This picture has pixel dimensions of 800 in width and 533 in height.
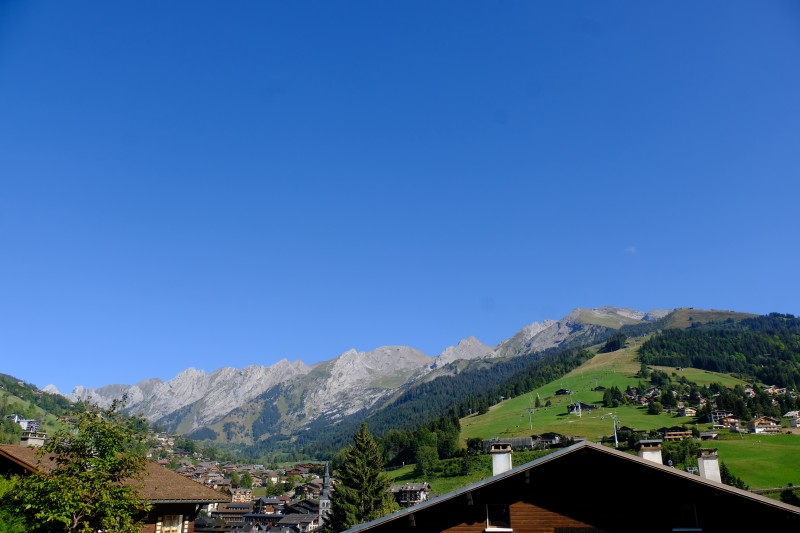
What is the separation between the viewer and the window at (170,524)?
29484 mm

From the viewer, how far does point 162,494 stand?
29641 mm

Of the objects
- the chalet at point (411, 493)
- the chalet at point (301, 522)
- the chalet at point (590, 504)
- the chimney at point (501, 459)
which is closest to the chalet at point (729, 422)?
the chalet at point (411, 493)

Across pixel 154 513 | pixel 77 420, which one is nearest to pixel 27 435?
pixel 154 513

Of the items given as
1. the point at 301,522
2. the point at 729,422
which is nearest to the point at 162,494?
the point at 301,522

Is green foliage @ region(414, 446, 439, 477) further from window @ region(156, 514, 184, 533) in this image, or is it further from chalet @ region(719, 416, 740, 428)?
window @ region(156, 514, 184, 533)

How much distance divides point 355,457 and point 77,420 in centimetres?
5764

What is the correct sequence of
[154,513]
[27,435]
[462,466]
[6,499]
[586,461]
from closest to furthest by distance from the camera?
[6,499], [586,461], [154,513], [27,435], [462,466]

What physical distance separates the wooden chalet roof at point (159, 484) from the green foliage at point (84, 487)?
488cm

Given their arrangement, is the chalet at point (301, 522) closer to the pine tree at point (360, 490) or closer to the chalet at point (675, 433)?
the pine tree at point (360, 490)

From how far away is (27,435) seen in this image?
117 feet

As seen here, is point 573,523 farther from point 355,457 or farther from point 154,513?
point 355,457

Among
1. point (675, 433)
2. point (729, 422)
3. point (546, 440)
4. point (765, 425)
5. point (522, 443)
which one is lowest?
point (522, 443)

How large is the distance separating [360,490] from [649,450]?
58.6m

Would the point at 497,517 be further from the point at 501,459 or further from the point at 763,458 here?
the point at 763,458
